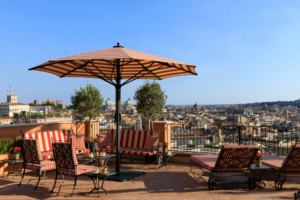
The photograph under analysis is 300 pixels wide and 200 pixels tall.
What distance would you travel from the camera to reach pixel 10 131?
6598 millimetres

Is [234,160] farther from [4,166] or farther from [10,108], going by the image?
[10,108]

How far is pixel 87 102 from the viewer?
8859 millimetres

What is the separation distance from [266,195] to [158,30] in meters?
12.9

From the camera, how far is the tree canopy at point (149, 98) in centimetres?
854

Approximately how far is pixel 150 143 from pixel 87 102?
11.1 ft

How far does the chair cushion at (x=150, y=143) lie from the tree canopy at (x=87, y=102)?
2.99 meters

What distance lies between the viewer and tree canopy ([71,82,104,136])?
8789 mm

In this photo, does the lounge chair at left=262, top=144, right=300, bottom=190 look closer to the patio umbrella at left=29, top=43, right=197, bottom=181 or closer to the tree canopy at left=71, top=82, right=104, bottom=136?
the patio umbrella at left=29, top=43, right=197, bottom=181

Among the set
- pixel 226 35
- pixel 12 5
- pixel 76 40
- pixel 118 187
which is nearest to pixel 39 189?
pixel 118 187

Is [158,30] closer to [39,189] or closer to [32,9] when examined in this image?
[32,9]

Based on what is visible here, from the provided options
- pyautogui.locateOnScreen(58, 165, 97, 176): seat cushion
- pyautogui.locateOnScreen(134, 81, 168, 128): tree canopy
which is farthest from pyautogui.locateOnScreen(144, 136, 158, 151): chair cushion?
pyautogui.locateOnScreen(58, 165, 97, 176): seat cushion

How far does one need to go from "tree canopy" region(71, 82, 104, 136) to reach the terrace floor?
3379mm

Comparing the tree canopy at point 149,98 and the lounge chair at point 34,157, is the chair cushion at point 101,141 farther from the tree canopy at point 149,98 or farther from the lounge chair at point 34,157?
the lounge chair at point 34,157

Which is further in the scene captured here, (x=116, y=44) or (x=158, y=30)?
(x=158, y=30)
